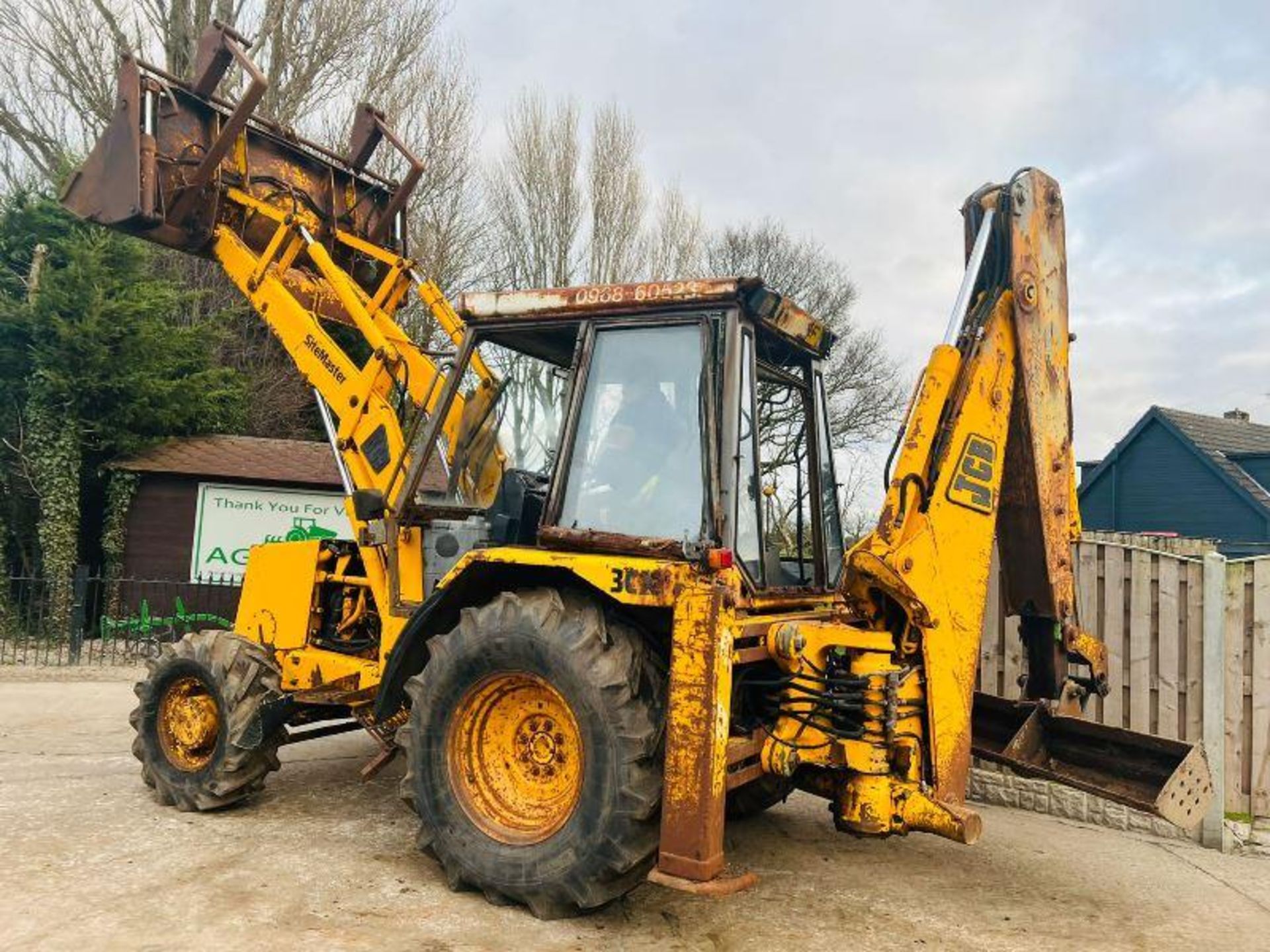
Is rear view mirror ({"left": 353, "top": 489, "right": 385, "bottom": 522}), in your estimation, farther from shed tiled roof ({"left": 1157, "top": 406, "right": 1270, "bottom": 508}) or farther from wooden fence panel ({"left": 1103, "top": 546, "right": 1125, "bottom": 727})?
shed tiled roof ({"left": 1157, "top": 406, "right": 1270, "bottom": 508})

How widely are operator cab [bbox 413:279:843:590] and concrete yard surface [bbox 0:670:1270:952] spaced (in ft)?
4.80

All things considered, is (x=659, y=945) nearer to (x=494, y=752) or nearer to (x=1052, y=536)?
(x=494, y=752)

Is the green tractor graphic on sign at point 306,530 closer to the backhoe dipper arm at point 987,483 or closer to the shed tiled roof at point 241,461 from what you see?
the shed tiled roof at point 241,461

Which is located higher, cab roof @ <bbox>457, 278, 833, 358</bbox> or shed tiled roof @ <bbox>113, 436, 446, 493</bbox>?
cab roof @ <bbox>457, 278, 833, 358</bbox>

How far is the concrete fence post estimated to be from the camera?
18.3 feet

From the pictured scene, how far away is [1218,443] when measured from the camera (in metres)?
25.0

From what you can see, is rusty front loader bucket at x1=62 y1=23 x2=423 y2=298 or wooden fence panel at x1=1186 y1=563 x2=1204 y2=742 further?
wooden fence panel at x1=1186 y1=563 x2=1204 y2=742

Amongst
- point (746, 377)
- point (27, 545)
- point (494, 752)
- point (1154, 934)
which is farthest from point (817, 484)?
point (27, 545)

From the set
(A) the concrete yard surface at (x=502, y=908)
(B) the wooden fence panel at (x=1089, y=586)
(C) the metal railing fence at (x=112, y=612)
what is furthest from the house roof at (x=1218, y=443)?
(C) the metal railing fence at (x=112, y=612)

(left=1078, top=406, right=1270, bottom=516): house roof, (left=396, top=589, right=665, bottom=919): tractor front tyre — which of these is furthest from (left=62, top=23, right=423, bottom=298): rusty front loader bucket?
(left=1078, top=406, right=1270, bottom=516): house roof

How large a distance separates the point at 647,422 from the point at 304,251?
10.4 ft

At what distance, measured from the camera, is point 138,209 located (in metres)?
5.60

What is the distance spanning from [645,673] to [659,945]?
3.43 ft

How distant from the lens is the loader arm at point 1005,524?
397 cm
